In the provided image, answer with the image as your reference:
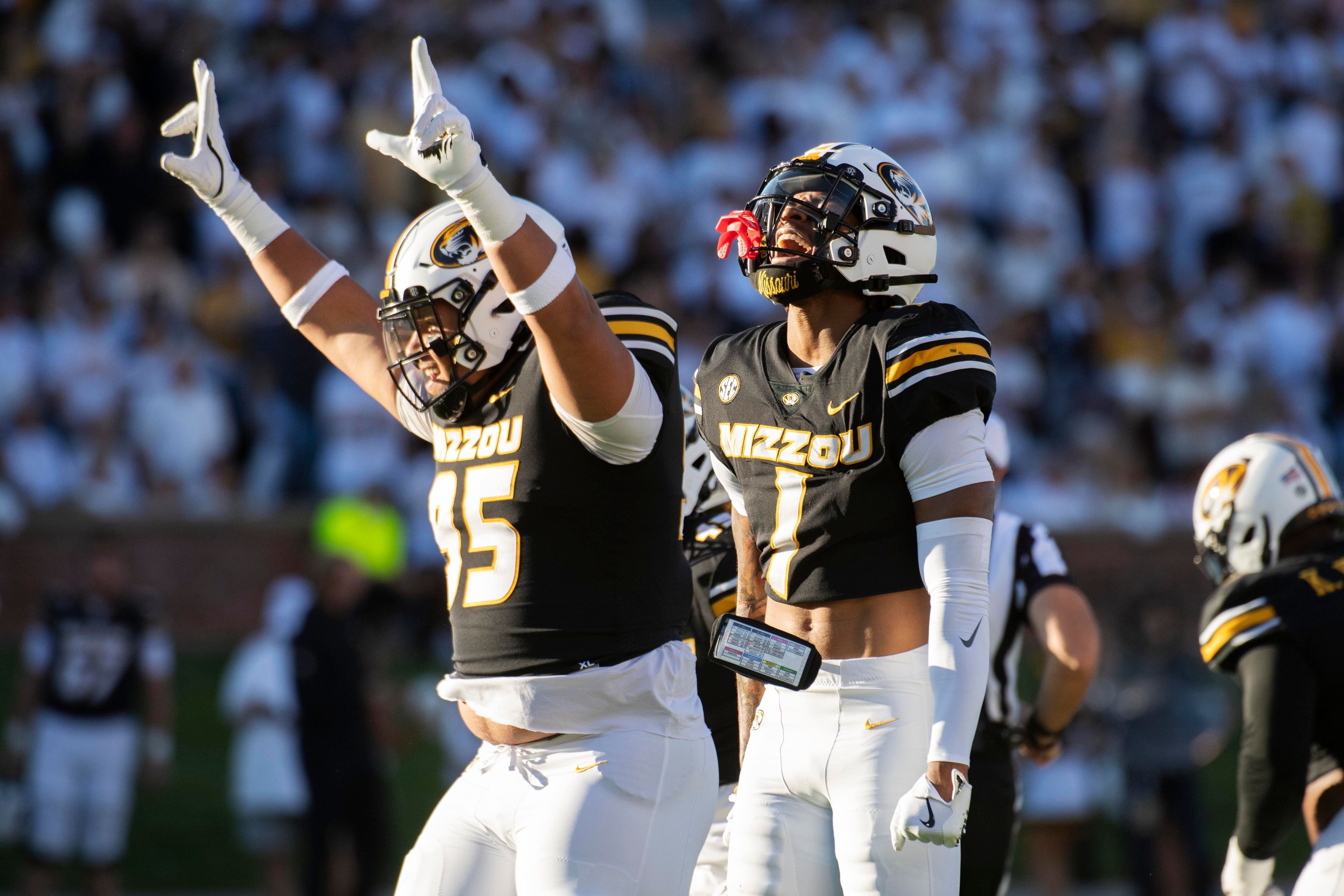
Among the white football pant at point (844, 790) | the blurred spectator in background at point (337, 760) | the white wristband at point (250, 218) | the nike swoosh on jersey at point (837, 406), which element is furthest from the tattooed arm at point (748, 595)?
the blurred spectator in background at point (337, 760)

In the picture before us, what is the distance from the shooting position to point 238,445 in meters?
10.5

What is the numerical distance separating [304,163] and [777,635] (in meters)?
9.39

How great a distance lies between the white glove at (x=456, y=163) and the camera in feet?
9.47

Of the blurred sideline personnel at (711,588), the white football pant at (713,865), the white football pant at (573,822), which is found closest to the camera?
the white football pant at (573,822)

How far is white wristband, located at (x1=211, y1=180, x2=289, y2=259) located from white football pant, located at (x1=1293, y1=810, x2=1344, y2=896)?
290 centimetres

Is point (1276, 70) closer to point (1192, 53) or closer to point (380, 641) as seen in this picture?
point (1192, 53)

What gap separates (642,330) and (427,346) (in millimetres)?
501

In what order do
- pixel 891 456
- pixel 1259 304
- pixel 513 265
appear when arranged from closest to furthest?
pixel 513 265
pixel 891 456
pixel 1259 304

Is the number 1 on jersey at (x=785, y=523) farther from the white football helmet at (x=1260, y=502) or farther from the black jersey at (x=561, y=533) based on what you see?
the white football helmet at (x=1260, y=502)

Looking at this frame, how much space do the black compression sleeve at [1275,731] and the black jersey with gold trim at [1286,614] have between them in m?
0.04

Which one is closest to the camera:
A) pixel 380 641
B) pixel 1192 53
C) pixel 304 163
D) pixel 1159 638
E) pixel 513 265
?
pixel 513 265

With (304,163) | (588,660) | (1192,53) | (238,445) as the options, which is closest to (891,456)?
(588,660)

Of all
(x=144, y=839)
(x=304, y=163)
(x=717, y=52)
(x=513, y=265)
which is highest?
(x=717, y=52)

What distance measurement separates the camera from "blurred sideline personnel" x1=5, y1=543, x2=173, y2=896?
28.7 ft
